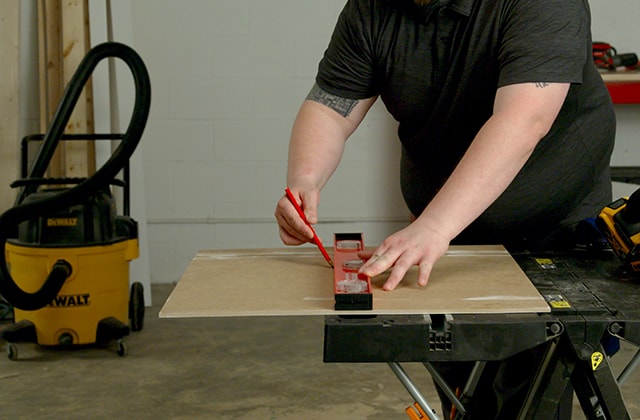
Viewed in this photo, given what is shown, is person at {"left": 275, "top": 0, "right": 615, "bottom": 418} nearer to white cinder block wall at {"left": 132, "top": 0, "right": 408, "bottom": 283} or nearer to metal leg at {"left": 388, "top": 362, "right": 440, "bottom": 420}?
metal leg at {"left": 388, "top": 362, "right": 440, "bottom": 420}

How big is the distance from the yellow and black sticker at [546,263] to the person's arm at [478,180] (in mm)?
198

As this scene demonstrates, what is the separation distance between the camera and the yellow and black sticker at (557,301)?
1.26m

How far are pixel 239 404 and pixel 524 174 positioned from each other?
60.4 inches

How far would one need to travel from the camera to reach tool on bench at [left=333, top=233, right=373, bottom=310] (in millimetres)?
1241

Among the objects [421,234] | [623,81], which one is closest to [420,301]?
[421,234]

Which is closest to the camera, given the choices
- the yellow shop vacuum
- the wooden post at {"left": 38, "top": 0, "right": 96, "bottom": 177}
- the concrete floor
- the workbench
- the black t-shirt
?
the workbench

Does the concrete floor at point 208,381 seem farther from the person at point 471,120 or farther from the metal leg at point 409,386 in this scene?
the metal leg at point 409,386

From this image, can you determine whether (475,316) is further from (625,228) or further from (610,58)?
(610,58)

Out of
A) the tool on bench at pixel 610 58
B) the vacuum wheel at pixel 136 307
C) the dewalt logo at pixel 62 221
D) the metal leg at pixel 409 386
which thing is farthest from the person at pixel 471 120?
the tool on bench at pixel 610 58

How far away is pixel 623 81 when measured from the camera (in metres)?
3.69

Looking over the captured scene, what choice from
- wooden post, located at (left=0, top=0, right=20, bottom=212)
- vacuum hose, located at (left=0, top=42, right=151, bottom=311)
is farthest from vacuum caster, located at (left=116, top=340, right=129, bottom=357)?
wooden post, located at (left=0, top=0, right=20, bottom=212)

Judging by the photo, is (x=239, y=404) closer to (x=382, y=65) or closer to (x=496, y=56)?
(x=382, y=65)

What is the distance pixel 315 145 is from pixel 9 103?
260cm

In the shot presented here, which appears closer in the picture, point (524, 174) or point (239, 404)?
point (524, 174)
